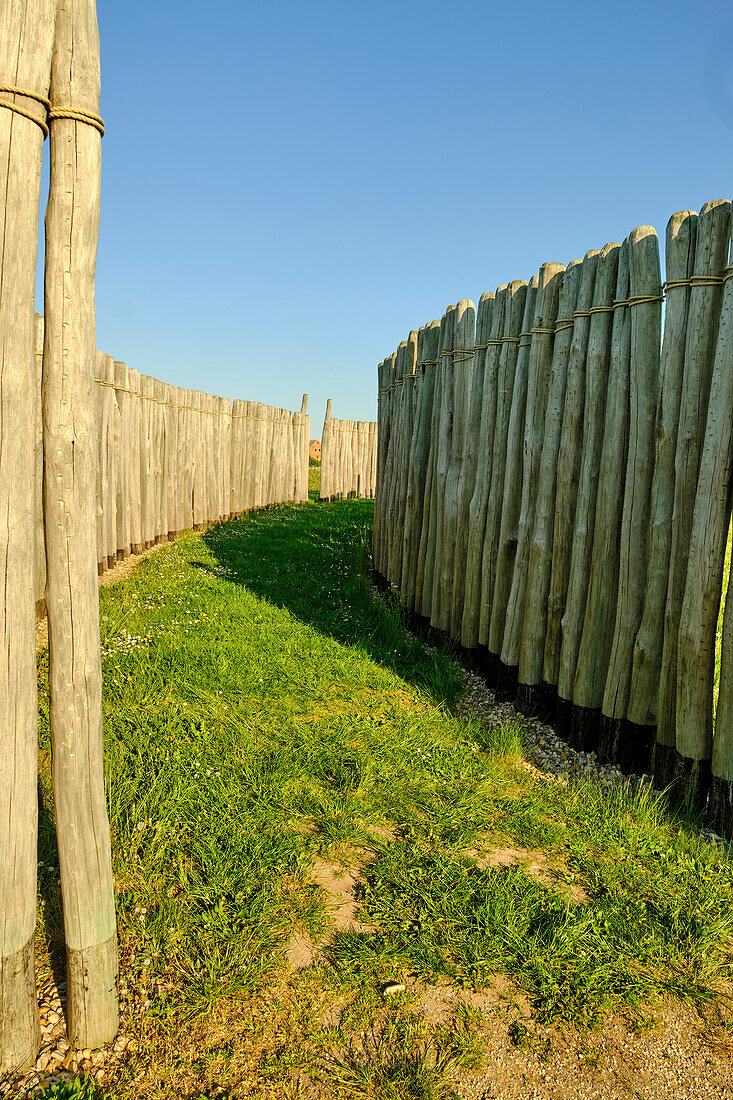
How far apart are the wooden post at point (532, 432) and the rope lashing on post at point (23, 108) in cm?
302

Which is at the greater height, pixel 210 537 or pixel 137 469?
pixel 137 469

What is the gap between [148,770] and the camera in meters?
3.21

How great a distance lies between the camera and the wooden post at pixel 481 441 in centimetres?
479

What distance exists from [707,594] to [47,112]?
9.63 feet

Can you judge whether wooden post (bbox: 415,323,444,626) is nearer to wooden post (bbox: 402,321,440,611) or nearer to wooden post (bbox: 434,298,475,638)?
wooden post (bbox: 402,321,440,611)

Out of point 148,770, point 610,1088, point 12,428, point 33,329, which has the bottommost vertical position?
point 610,1088

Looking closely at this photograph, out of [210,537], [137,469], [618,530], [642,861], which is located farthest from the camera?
[210,537]

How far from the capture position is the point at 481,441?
4930 mm

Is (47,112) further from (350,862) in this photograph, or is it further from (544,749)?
(544,749)

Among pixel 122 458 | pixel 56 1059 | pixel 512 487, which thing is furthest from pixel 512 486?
pixel 122 458

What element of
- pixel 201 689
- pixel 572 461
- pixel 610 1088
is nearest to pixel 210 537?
pixel 201 689

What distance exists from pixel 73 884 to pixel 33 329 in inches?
61.1

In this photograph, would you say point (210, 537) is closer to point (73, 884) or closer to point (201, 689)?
point (201, 689)

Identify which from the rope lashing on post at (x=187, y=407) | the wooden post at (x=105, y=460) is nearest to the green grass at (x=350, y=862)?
the wooden post at (x=105, y=460)
